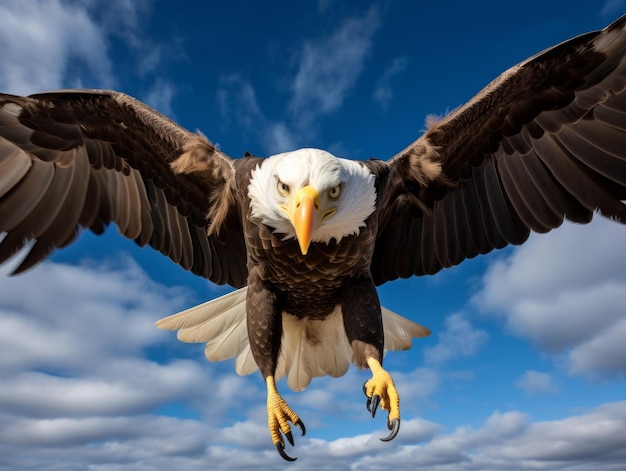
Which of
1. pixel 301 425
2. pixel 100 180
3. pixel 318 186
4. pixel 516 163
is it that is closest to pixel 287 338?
pixel 301 425

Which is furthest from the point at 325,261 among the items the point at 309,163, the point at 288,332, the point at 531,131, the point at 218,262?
the point at 531,131

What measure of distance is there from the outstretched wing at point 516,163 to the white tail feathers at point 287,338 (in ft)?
2.82

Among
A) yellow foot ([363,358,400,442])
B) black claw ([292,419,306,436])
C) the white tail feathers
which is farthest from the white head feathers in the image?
the white tail feathers

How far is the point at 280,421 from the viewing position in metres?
4.07

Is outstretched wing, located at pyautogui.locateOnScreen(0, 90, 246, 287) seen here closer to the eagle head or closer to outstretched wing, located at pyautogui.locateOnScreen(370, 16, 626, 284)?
the eagle head

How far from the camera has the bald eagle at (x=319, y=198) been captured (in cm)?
414

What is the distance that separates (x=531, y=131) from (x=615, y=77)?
2.45 feet

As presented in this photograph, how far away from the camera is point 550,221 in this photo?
16.1ft

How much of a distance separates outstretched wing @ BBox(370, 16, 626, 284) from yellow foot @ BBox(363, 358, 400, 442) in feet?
5.09

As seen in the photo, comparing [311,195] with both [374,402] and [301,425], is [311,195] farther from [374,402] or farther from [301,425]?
[301,425]

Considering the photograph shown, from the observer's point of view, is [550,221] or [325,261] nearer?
[325,261]

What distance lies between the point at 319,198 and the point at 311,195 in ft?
0.36

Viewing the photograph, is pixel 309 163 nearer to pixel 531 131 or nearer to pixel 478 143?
pixel 478 143

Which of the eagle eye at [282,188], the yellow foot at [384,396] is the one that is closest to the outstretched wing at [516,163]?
the eagle eye at [282,188]
